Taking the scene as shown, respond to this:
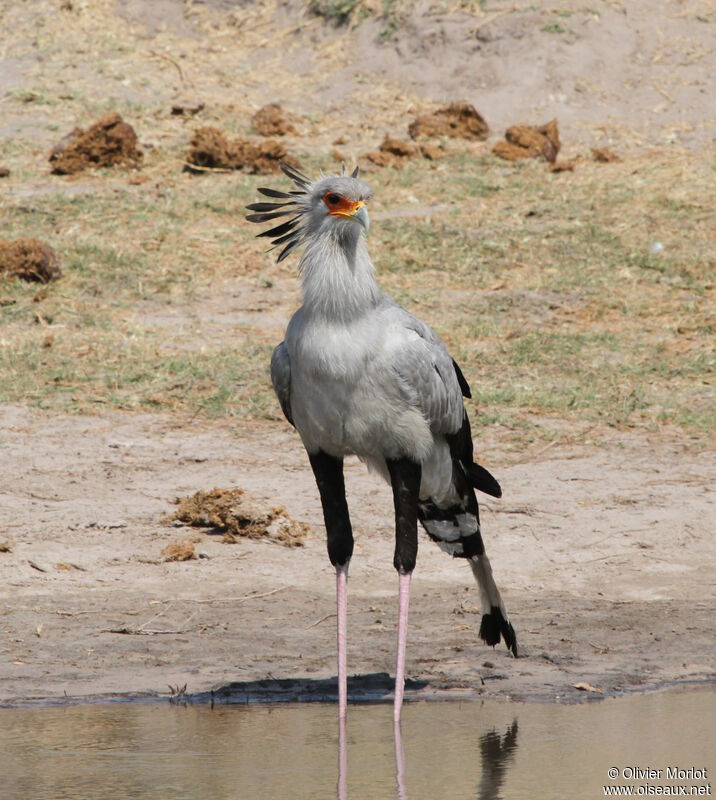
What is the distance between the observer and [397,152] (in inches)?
563

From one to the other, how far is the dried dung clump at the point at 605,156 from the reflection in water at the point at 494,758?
10.1 meters

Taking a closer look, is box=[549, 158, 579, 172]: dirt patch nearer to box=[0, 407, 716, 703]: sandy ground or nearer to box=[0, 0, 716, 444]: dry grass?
box=[0, 0, 716, 444]: dry grass

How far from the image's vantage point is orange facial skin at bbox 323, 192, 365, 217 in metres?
5.23

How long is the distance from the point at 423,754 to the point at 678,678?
4.41ft

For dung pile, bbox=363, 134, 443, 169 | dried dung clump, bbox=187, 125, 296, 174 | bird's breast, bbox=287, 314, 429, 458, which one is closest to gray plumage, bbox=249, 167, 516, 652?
bird's breast, bbox=287, 314, 429, 458

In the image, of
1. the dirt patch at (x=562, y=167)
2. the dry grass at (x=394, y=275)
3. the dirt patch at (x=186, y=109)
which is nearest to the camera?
the dry grass at (x=394, y=275)

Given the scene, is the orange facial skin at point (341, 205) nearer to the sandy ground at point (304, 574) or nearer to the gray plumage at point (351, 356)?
the gray plumage at point (351, 356)

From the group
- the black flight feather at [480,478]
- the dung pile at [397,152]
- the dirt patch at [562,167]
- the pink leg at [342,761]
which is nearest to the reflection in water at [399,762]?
the pink leg at [342,761]

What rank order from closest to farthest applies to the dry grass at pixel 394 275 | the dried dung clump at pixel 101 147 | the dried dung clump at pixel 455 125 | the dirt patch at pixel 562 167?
1. the dry grass at pixel 394 275
2. the dried dung clump at pixel 101 147
3. the dirt patch at pixel 562 167
4. the dried dung clump at pixel 455 125

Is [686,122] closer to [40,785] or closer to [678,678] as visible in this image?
[678,678]

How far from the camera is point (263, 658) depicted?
232 inches

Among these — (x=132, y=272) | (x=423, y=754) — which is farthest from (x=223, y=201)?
(x=423, y=754)

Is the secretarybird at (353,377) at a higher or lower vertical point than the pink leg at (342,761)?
higher

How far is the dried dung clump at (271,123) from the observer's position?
1502 cm
